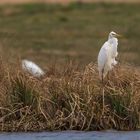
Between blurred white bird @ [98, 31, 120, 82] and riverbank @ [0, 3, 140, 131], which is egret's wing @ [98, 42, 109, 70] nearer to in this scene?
blurred white bird @ [98, 31, 120, 82]

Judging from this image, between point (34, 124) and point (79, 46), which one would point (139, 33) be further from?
point (34, 124)

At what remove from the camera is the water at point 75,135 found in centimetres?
1407

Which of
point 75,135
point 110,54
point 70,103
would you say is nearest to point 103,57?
point 110,54

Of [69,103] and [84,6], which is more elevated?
[84,6]

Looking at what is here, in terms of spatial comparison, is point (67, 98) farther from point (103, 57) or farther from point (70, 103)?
point (103, 57)

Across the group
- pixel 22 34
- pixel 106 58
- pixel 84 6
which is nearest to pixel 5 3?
pixel 84 6

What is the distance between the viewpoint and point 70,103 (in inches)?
571

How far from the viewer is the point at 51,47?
2742 cm

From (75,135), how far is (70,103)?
58 centimetres

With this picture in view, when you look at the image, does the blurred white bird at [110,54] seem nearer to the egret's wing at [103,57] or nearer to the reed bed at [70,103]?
the egret's wing at [103,57]

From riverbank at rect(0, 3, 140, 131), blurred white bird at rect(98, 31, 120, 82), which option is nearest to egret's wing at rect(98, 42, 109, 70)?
blurred white bird at rect(98, 31, 120, 82)

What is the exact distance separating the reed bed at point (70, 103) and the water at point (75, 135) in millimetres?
143

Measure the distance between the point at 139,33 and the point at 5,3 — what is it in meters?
13.0

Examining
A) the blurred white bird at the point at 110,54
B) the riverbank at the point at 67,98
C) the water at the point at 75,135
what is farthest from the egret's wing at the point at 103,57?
the water at the point at 75,135
